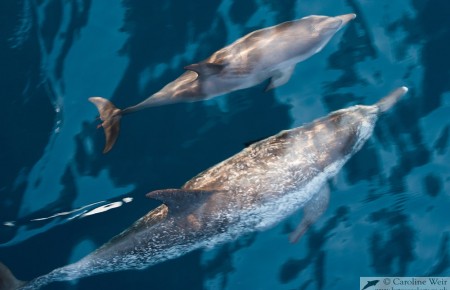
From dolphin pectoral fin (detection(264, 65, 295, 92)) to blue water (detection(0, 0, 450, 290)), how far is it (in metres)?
0.22

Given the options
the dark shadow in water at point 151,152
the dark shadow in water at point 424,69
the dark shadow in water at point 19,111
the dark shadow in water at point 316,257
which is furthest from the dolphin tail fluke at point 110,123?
the dark shadow in water at point 424,69

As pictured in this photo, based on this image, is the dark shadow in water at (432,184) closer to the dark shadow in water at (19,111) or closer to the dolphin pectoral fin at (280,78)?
the dolphin pectoral fin at (280,78)

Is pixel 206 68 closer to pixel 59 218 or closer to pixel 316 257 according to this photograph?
pixel 59 218

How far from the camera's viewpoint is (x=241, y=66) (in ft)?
22.0

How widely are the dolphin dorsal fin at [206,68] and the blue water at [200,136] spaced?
0.79 meters

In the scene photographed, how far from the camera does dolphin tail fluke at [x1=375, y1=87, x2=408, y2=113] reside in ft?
23.6

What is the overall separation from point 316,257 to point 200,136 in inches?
79.1

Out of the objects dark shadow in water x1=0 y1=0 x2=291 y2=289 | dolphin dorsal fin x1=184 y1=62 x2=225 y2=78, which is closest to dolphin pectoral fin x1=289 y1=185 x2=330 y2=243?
dark shadow in water x1=0 y1=0 x2=291 y2=289

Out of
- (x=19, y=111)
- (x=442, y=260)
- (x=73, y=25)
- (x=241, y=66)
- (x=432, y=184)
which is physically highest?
(x=73, y=25)

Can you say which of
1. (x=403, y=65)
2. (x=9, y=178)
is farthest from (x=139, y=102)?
(x=403, y=65)

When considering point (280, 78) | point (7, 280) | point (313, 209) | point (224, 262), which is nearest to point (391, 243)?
point (313, 209)

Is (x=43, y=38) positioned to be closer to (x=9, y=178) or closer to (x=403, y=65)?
(x=9, y=178)

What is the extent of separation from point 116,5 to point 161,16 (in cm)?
60
